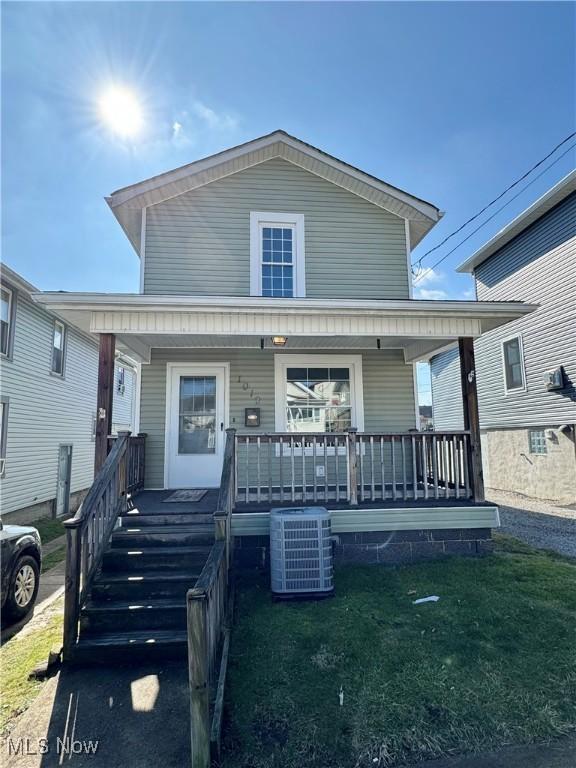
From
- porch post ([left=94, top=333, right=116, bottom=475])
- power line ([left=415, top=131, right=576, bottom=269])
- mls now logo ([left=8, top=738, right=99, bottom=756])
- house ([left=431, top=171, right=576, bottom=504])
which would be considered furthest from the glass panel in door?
power line ([left=415, top=131, right=576, bottom=269])

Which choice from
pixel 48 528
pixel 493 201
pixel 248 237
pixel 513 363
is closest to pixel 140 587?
pixel 248 237

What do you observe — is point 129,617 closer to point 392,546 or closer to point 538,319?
point 392,546

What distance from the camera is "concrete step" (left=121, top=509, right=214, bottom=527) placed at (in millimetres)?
4918

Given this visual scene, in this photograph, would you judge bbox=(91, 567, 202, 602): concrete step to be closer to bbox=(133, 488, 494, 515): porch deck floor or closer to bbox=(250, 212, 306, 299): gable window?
bbox=(133, 488, 494, 515): porch deck floor

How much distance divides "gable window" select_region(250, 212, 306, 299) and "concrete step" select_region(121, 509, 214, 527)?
13.5ft

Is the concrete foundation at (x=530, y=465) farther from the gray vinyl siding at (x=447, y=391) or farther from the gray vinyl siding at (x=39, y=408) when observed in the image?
the gray vinyl siding at (x=39, y=408)

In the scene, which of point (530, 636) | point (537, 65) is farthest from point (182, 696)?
point (537, 65)

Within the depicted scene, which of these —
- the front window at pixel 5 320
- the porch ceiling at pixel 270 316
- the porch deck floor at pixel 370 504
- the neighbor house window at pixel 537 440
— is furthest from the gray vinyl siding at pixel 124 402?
the neighbor house window at pixel 537 440

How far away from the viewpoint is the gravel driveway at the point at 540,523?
6.98m

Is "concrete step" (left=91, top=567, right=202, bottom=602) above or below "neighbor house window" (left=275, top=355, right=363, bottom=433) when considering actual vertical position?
below

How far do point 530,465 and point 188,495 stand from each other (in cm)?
1097

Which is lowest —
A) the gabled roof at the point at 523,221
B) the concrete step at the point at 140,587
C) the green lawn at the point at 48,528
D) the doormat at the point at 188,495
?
the green lawn at the point at 48,528

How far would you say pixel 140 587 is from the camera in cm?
411

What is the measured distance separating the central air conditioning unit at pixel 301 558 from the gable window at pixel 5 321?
24.5 feet
